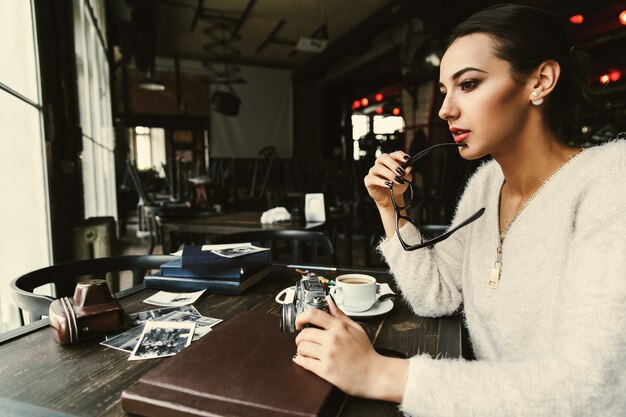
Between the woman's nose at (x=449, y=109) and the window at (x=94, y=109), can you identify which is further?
the window at (x=94, y=109)

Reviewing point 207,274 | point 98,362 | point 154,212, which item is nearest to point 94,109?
point 154,212

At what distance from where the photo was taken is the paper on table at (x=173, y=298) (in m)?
1.07

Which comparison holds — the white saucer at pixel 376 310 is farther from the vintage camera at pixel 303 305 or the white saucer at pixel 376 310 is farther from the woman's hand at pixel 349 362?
the woman's hand at pixel 349 362

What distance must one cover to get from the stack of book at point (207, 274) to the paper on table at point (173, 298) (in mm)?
29

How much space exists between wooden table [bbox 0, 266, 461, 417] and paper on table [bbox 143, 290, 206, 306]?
0.08 feet

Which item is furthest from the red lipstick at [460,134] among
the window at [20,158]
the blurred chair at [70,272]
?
the window at [20,158]

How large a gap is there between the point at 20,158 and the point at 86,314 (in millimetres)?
1636

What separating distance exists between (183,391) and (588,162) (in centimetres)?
83

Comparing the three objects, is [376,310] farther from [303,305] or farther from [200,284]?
[200,284]

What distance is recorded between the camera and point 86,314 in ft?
2.72

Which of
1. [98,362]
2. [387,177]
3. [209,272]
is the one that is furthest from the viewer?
[209,272]

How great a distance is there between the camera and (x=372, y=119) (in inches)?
456

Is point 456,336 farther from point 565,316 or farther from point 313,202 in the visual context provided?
point 313,202

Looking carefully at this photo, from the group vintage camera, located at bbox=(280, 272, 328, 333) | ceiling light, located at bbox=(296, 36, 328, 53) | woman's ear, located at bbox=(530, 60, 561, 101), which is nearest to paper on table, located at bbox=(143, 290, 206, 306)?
vintage camera, located at bbox=(280, 272, 328, 333)
